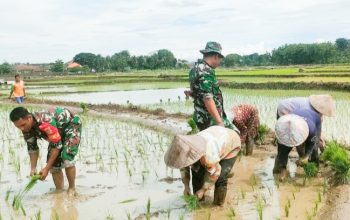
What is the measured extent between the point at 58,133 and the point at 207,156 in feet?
5.44

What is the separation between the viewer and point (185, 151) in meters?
3.66

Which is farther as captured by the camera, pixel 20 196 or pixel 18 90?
pixel 18 90

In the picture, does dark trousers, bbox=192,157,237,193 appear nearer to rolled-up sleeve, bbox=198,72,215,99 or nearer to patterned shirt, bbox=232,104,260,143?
rolled-up sleeve, bbox=198,72,215,99

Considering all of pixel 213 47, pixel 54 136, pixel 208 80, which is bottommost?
pixel 54 136

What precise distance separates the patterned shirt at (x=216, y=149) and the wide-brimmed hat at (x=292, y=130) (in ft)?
3.15

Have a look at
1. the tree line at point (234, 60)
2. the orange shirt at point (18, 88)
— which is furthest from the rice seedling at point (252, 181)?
the tree line at point (234, 60)

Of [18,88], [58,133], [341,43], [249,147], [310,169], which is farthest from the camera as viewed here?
[341,43]

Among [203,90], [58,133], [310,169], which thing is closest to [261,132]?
[310,169]

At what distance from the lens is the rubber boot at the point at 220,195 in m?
4.16

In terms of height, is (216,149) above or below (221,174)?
above

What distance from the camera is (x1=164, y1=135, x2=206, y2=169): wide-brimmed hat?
3641 millimetres

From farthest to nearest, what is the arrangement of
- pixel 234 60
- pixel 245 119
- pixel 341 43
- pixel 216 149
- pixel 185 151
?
pixel 341 43, pixel 234 60, pixel 245 119, pixel 216 149, pixel 185 151

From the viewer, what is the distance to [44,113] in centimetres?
454

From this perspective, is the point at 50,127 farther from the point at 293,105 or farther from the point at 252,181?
the point at 293,105
